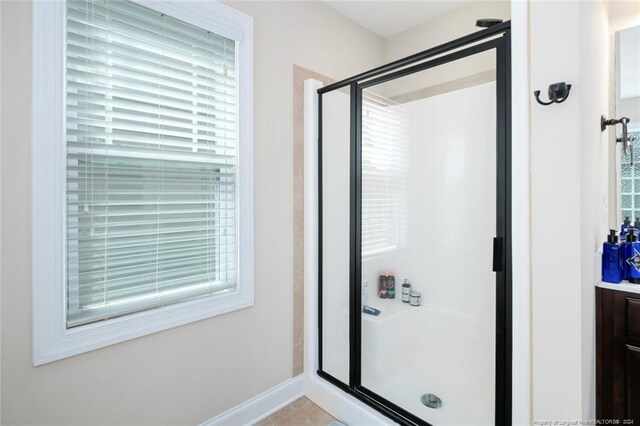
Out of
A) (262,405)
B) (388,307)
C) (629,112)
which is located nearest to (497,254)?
(388,307)

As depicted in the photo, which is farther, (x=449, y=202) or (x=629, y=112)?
(x=449, y=202)

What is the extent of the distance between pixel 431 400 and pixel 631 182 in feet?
4.81

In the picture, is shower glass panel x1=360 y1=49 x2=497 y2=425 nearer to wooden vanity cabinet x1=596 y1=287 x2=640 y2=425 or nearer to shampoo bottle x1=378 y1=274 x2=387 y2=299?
shampoo bottle x1=378 y1=274 x2=387 y2=299

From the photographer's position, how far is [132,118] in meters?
1.35

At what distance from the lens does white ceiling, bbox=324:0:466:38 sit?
2178mm

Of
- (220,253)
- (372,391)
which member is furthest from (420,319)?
(220,253)

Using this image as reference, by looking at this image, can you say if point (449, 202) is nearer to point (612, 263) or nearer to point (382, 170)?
point (382, 170)

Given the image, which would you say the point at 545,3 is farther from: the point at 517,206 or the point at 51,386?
the point at 51,386

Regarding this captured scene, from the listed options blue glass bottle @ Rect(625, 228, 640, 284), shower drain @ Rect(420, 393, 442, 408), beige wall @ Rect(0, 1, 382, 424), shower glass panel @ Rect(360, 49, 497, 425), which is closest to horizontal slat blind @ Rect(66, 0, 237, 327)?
beige wall @ Rect(0, 1, 382, 424)

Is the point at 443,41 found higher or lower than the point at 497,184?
higher

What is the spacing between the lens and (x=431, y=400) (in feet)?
5.59

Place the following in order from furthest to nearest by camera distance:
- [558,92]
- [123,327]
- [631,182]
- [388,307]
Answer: [388,307], [631,182], [123,327], [558,92]

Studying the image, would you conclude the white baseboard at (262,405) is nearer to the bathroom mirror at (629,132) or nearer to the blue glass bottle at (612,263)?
the blue glass bottle at (612,263)

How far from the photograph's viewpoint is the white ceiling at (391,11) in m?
2.18
